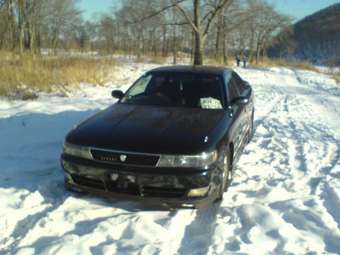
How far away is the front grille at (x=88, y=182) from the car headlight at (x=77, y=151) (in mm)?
231

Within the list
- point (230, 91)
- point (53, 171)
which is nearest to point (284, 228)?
point (230, 91)

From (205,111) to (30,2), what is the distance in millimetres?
31951

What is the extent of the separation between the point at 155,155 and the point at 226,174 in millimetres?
1065

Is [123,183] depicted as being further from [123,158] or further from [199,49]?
[199,49]

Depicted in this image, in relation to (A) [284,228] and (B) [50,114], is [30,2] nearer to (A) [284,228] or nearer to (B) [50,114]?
(B) [50,114]

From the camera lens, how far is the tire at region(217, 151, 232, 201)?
14.4 feet

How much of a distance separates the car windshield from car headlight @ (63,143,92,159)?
56.7 inches

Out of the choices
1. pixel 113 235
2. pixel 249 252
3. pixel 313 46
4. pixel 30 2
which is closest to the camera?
pixel 249 252

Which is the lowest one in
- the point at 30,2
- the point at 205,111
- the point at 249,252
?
the point at 249,252

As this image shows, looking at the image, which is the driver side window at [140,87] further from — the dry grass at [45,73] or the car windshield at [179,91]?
the dry grass at [45,73]

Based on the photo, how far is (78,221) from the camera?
394 cm

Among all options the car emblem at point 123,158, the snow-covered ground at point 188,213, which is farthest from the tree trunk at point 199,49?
the car emblem at point 123,158

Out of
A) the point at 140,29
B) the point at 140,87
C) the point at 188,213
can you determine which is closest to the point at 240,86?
the point at 140,87

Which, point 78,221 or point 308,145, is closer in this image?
point 78,221
